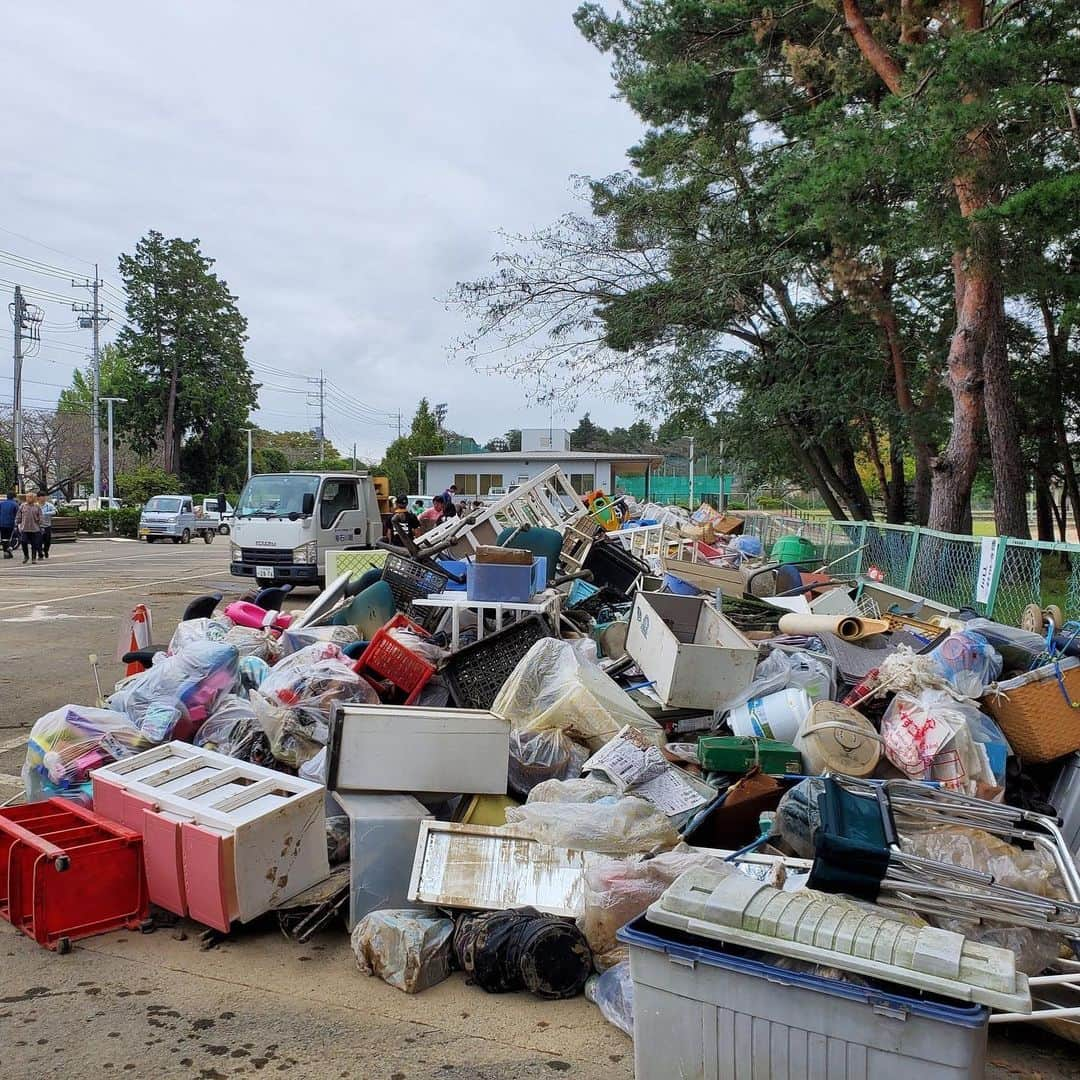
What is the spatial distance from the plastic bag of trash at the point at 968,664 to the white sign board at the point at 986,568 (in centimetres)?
211

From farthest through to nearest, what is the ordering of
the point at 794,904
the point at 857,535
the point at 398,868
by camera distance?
1. the point at 857,535
2. the point at 398,868
3. the point at 794,904

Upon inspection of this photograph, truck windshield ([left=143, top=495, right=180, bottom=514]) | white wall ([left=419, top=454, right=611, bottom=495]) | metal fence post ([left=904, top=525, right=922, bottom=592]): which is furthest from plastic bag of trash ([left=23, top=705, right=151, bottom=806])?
white wall ([left=419, top=454, right=611, bottom=495])

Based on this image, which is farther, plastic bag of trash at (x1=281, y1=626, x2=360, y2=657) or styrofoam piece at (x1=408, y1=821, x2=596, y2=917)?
plastic bag of trash at (x1=281, y1=626, x2=360, y2=657)

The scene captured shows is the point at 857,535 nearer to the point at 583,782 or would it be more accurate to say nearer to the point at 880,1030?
the point at 583,782

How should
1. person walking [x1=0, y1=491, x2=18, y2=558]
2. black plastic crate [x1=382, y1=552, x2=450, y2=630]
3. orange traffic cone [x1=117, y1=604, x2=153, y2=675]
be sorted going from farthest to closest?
1. person walking [x1=0, y1=491, x2=18, y2=558]
2. black plastic crate [x1=382, y1=552, x2=450, y2=630]
3. orange traffic cone [x1=117, y1=604, x2=153, y2=675]

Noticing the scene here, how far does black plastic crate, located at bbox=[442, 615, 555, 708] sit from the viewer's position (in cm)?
546

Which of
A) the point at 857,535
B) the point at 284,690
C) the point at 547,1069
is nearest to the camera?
the point at 547,1069

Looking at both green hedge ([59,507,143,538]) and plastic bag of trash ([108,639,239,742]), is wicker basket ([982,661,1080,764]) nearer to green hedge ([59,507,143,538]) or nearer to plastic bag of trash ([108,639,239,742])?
plastic bag of trash ([108,639,239,742])

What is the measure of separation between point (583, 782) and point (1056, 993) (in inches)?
77.6

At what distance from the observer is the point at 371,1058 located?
276 centimetres

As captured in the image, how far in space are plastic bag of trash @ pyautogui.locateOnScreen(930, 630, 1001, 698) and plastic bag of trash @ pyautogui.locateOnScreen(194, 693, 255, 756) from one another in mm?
3836

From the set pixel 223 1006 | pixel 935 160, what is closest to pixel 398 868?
pixel 223 1006

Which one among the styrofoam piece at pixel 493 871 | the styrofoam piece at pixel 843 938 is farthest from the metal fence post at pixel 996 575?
the styrofoam piece at pixel 843 938

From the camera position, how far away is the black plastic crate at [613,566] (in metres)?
8.90
